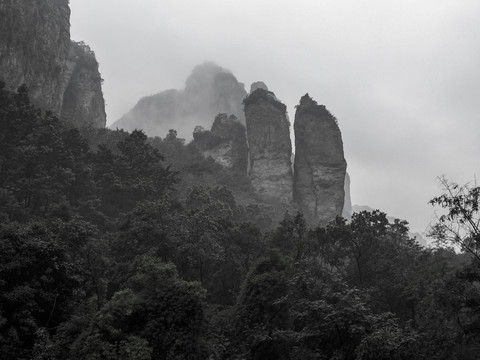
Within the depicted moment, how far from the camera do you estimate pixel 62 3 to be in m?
64.8

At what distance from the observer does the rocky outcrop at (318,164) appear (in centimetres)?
6481

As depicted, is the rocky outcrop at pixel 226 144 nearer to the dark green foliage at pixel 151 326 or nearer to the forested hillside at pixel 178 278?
the forested hillside at pixel 178 278

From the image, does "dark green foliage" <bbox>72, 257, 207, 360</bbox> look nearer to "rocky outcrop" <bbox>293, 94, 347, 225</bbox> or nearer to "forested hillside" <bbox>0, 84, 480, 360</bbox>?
"forested hillside" <bbox>0, 84, 480, 360</bbox>

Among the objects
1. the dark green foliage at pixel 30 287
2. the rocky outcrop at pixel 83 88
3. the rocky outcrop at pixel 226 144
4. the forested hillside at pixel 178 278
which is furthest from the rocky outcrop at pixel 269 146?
the dark green foliage at pixel 30 287

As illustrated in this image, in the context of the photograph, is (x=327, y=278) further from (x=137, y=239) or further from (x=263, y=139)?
(x=263, y=139)

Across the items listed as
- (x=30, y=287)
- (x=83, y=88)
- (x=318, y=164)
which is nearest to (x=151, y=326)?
(x=30, y=287)

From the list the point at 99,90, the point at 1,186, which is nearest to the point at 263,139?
the point at 99,90

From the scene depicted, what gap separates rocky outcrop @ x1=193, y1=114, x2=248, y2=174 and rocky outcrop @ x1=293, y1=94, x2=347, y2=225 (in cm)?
1007

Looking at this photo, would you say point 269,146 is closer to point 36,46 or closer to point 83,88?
point 83,88

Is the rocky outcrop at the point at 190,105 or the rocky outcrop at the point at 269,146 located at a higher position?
the rocky outcrop at the point at 190,105

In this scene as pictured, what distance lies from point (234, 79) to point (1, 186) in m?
106

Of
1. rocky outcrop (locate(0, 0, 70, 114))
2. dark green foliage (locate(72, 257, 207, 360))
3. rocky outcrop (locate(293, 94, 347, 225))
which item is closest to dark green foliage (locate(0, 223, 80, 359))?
dark green foliage (locate(72, 257, 207, 360))

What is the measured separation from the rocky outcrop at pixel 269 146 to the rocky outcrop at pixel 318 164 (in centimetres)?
220

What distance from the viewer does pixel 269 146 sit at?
2776 inches
